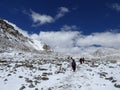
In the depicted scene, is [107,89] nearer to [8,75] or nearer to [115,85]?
[115,85]

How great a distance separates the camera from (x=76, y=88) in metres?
19.5

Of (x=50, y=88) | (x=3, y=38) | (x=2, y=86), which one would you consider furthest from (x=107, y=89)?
(x=3, y=38)

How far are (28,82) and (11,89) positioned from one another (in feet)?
8.83

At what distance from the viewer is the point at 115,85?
Result: 69.5ft

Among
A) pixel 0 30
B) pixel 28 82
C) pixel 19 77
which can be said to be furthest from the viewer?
pixel 0 30

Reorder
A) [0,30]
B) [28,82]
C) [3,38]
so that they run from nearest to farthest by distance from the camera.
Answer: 1. [28,82]
2. [3,38]
3. [0,30]

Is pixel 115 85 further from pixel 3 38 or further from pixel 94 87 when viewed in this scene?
pixel 3 38

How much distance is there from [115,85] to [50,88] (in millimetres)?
5815

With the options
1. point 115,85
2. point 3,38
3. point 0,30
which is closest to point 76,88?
point 115,85

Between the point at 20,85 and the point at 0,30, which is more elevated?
the point at 0,30

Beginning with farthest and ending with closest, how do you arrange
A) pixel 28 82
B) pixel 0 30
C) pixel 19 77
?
pixel 0 30 → pixel 19 77 → pixel 28 82

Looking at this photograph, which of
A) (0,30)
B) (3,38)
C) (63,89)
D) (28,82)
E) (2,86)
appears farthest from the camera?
(0,30)

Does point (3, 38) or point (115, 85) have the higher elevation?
point (3, 38)

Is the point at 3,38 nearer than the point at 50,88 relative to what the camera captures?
No
